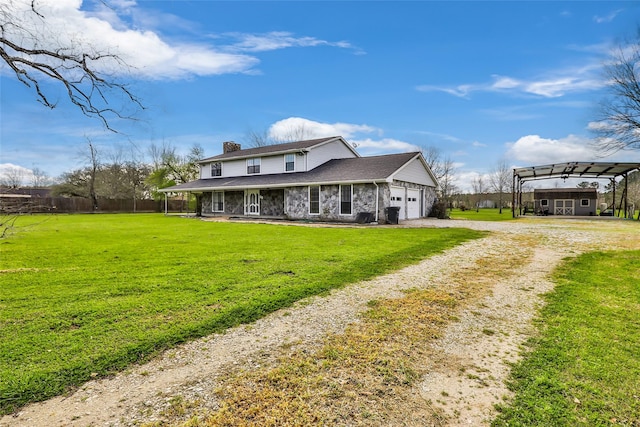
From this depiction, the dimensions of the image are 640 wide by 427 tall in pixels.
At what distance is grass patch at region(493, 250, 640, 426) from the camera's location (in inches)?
90.4

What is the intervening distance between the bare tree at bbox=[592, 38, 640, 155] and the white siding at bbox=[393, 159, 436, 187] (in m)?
9.59

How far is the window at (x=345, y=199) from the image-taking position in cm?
1867

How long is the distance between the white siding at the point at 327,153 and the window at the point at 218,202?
864cm

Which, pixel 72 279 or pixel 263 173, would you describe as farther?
pixel 263 173

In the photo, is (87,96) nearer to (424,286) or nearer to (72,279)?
(72,279)

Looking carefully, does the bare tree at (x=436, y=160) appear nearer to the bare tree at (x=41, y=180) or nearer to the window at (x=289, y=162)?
the window at (x=289, y=162)

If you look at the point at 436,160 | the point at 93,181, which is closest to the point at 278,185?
the point at 436,160

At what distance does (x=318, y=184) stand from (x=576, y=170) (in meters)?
20.1

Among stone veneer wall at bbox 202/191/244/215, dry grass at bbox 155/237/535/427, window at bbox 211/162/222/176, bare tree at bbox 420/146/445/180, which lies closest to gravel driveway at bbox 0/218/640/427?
dry grass at bbox 155/237/535/427

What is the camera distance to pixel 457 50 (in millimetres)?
15805

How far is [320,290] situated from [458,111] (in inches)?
860

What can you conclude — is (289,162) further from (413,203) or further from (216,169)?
(413,203)

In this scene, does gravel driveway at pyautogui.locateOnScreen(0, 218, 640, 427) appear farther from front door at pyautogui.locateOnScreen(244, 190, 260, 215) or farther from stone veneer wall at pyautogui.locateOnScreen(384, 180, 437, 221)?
front door at pyautogui.locateOnScreen(244, 190, 260, 215)

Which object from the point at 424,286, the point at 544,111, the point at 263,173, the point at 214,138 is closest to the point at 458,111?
the point at 544,111
